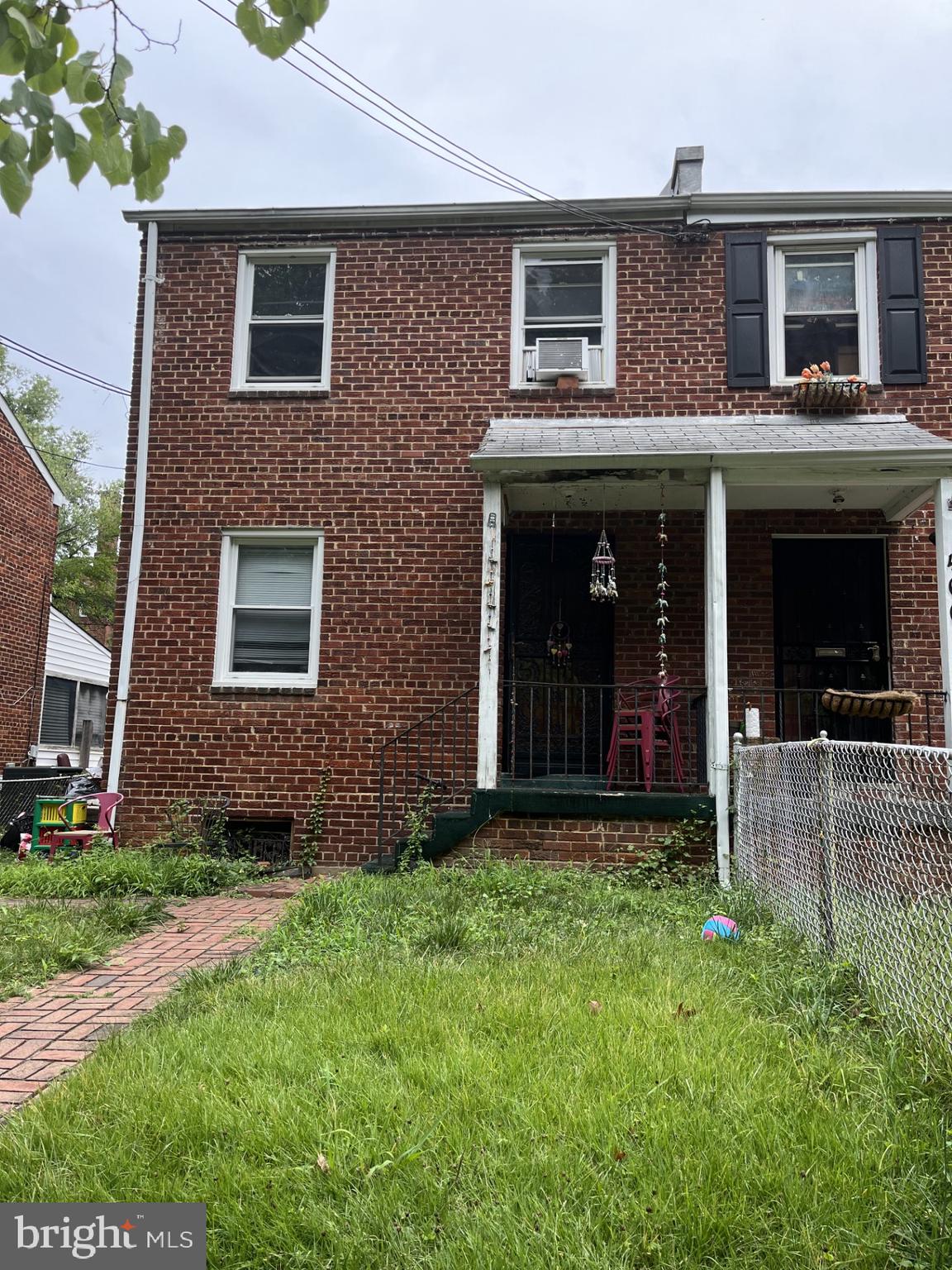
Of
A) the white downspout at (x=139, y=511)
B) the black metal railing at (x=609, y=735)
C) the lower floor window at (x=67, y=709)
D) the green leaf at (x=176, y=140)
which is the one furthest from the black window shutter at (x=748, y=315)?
the lower floor window at (x=67, y=709)

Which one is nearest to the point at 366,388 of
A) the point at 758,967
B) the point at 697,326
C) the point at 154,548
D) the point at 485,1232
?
the point at 154,548

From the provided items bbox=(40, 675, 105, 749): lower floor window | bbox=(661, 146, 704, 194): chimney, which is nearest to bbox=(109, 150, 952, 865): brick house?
bbox=(661, 146, 704, 194): chimney

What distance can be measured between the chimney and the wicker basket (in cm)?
599

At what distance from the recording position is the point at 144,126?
1974 mm

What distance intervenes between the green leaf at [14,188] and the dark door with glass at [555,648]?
23.2 feet

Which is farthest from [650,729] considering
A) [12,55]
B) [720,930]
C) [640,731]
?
[12,55]

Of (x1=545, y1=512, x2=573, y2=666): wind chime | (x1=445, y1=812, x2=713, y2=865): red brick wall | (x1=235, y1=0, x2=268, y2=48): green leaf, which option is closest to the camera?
(x1=235, y1=0, x2=268, y2=48): green leaf

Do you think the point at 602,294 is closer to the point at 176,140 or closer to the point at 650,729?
the point at 650,729

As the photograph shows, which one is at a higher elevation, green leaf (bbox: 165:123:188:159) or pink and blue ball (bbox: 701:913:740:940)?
green leaf (bbox: 165:123:188:159)

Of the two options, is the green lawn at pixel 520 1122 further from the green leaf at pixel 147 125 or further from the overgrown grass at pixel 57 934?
the green leaf at pixel 147 125

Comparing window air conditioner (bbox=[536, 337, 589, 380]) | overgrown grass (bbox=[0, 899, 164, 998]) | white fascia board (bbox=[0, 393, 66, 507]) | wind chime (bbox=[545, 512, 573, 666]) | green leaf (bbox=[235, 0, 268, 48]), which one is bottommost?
overgrown grass (bbox=[0, 899, 164, 998])

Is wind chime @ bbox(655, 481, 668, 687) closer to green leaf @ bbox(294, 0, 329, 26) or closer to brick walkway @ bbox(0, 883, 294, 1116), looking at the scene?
brick walkway @ bbox(0, 883, 294, 1116)

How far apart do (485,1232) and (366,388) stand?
8.20m

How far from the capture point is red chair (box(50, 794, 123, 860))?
28.2 feet
